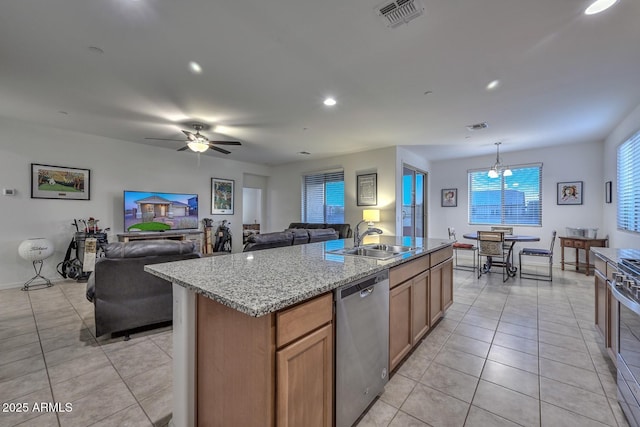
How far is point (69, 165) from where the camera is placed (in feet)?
15.5

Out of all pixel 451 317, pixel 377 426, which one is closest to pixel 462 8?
pixel 377 426

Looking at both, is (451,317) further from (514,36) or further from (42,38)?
(42,38)

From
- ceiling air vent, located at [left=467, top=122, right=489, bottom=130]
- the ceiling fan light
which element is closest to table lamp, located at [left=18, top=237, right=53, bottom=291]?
the ceiling fan light

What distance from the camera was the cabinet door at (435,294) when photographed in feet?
8.35

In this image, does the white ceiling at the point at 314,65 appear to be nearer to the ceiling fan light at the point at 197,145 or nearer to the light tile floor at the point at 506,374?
the ceiling fan light at the point at 197,145

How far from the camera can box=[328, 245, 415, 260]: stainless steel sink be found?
7.24ft

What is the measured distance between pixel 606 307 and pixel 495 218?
481 centimetres

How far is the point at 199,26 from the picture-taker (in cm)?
206

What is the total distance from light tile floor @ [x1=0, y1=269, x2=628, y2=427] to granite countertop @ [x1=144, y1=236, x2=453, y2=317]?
89 cm

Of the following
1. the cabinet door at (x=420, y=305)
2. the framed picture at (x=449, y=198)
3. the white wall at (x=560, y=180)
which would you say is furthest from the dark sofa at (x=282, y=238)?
the white wall at (x=560, y=180)

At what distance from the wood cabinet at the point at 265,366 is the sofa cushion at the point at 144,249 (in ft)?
5.20

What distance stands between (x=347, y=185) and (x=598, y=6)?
4949 mm

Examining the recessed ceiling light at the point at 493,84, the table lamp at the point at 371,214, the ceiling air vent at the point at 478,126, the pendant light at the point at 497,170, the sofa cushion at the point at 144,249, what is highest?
the recessed ceiling light at the point at 493,84

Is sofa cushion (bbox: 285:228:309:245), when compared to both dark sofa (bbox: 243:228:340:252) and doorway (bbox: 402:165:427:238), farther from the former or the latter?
doorway (bbox: 402:165:427:238)
